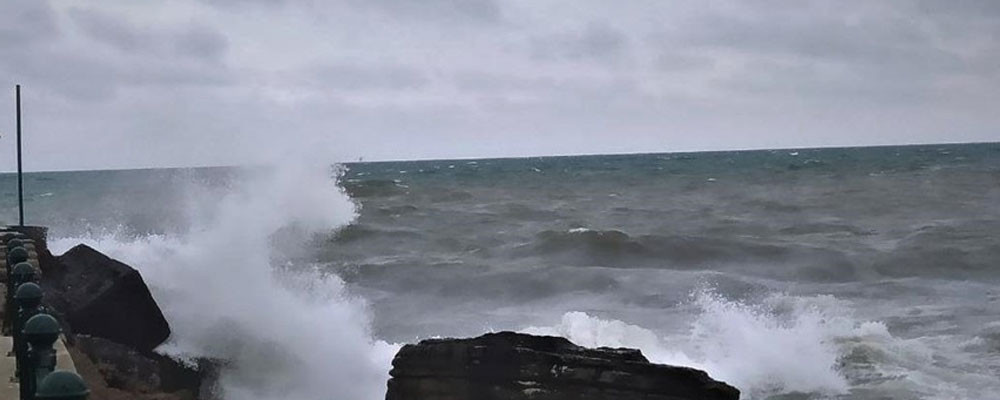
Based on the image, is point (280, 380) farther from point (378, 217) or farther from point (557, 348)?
point (378, 217)

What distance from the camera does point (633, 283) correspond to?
61.8ft

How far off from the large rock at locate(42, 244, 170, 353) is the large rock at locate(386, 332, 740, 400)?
4.04 metres

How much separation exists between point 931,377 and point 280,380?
6.44 m

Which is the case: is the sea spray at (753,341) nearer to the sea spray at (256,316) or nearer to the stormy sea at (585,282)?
the stormy sea at (585,282)

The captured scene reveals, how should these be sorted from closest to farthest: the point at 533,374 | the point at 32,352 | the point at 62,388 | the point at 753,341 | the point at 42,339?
the point at 62,388, the point at 42,339, the point at 32,352, the point at 533,374, the point at 753,341

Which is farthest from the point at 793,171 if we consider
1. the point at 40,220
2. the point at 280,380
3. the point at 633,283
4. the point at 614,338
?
the point at 280,380

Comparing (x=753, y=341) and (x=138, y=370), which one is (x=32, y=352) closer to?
(x=138, y=370)

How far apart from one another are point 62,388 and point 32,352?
1505mm

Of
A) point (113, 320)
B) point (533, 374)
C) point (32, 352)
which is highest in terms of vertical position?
Result: point (113, 320)

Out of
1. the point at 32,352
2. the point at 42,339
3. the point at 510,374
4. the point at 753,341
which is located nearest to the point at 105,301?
the point at 510,374

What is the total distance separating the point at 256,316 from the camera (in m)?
12.6

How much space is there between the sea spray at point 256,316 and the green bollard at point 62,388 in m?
6.93

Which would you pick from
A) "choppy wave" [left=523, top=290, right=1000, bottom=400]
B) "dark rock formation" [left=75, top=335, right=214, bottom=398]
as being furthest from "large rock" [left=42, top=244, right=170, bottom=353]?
"choppy wave" [left=523, top=290, right=1000, bottom=400]

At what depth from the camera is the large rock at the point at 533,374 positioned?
20.9ft
